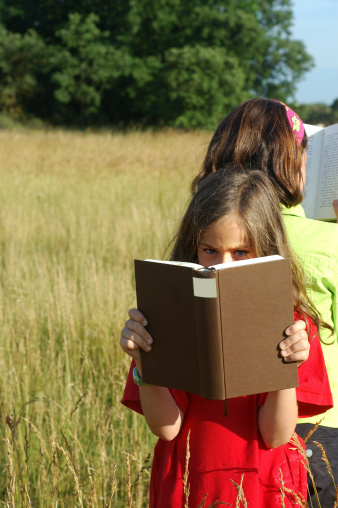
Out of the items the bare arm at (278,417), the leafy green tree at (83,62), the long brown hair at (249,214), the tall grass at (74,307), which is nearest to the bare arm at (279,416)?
the bare arm at (278,417)

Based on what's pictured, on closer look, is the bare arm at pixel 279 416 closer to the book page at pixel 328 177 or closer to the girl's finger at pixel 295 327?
the girl's finger at pixel 295 327

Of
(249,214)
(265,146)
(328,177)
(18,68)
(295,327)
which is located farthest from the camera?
(18,68)

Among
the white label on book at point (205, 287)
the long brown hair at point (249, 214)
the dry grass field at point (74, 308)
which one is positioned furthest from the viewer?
the dry grass field at point (74, 308)

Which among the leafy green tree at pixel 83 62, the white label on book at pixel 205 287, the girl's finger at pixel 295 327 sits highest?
the leafy green tree at pixel 83 62

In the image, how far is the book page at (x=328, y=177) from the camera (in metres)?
1.79

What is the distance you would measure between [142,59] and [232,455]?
33.9 m

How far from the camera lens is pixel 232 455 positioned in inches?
51.7

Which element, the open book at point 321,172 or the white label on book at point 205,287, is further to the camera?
the open book at point 321,172

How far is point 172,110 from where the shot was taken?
100ft

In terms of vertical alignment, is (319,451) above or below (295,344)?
below

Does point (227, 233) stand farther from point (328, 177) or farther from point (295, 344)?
point (328, 177)

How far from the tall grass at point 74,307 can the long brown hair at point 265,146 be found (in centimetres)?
48

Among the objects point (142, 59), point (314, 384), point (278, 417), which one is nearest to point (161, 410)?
point (278, 417)

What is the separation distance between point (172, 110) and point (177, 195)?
23739 mm
